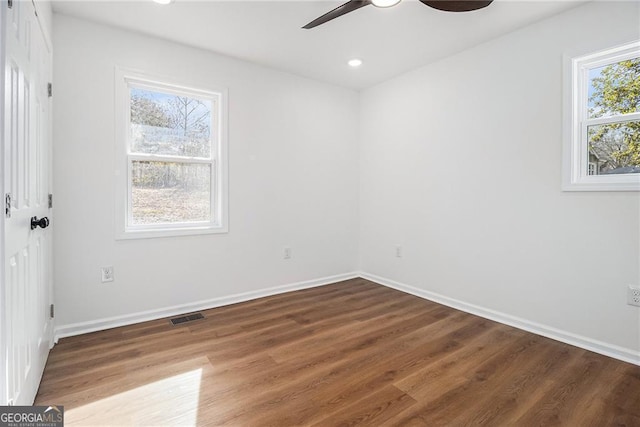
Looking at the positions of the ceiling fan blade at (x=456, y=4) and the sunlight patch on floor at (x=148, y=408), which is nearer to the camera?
the sunlight patch on floor at (x=148, y=408)

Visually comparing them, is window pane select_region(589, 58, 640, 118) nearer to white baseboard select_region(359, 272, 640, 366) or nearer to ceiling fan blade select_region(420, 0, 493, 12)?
ceiling fan blade select_region(420, 0, 493, 12)

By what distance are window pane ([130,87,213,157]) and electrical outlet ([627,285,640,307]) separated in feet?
11.8

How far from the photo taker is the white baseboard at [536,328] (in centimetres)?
221

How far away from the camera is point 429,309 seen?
3.16 metres

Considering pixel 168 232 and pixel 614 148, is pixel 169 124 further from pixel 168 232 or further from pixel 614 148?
pixel 614 148

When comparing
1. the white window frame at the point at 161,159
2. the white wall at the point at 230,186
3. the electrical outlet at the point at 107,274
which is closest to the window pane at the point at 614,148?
the white wall at the point at 230,186

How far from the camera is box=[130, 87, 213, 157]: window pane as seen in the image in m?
2.84

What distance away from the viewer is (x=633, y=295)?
2.16 metres

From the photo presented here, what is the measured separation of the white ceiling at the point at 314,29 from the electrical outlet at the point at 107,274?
2.01 m

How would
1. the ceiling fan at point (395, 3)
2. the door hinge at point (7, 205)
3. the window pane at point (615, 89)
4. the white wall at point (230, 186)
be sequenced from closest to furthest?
1. the door hinge at point (7, 205)
2. the ceiling fan at point (395, 3)
3. the window pane at point (615, 89)
4. the white wall at point (230, 186)

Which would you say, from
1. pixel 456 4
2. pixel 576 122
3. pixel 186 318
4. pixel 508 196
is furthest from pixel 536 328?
pixel 186 318

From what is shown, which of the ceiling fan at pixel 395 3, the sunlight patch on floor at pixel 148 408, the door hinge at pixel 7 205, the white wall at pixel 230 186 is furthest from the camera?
the white wall at pixel 230 186

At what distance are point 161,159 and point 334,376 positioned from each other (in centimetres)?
237

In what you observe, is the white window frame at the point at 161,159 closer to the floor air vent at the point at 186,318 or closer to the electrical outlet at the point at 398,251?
the floor air vent at the point at 186,318
